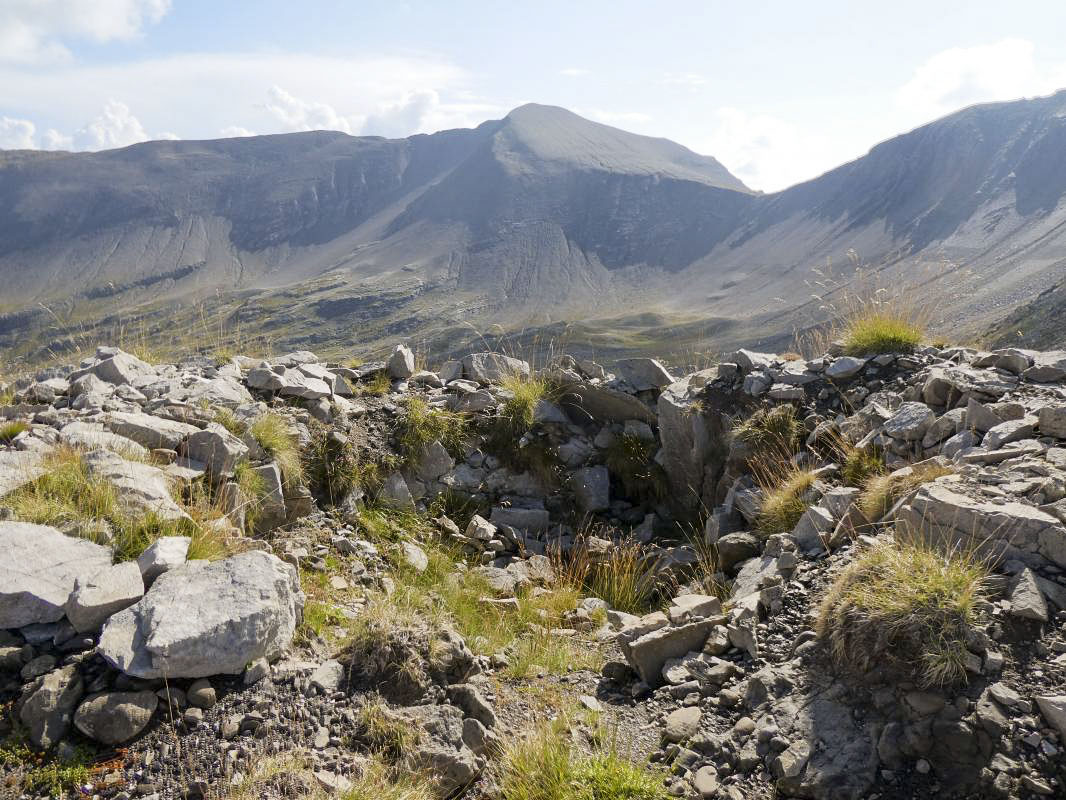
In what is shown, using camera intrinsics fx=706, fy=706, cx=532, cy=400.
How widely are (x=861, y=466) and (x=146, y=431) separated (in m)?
6.92

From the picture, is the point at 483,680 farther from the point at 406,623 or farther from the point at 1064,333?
the point at 1064,333

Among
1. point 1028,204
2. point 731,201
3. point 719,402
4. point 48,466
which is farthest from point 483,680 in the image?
point 731,201

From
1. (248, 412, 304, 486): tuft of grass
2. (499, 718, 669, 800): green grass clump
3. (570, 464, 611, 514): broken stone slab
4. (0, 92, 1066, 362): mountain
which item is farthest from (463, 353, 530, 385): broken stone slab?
(0, 92, 1066, 362): mountain

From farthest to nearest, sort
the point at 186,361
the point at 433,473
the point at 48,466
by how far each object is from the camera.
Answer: the point at 186,361
the point at 433,473
the point at 48,466

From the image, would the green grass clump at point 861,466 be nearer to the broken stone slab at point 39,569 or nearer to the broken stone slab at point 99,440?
the broken stone slab at point 39,569

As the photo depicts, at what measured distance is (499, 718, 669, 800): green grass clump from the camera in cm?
372

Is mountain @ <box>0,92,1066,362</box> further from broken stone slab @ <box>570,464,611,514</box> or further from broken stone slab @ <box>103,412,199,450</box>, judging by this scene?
broken stone slab @ <box>103,412,199,450</box>

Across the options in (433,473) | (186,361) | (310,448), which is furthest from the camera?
(186,361)

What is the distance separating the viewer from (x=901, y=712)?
388 centimetres

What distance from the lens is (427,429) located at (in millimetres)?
9375

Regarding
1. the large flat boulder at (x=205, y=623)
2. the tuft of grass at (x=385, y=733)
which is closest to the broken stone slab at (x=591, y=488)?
the large flat boulder at (x=205, y=623)

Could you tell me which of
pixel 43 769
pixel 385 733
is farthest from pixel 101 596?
pixel 385 733

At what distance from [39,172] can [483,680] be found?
24857cm

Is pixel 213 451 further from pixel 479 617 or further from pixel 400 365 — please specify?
pixel 400 365
